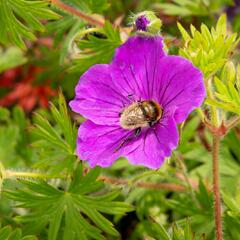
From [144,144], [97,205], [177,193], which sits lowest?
[177,193]

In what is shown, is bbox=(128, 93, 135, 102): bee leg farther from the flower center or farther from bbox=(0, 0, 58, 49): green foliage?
bbox=(0, 0, 58, 49): green foliage

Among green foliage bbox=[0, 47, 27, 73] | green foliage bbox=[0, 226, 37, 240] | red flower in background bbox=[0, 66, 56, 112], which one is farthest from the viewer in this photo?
red flower in background bbox=[0, 66, 56, 112]

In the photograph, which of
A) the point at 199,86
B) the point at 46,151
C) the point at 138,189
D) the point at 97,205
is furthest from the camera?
the point at 138,189

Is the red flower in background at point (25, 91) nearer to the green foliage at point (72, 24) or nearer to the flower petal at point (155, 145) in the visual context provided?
the green foliage at point (72, 24)

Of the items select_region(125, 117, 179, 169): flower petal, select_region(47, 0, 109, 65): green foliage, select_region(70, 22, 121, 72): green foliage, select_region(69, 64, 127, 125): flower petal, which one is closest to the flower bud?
select_region(69, 64, 127, 125): flower petal

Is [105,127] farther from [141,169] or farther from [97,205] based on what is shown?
[141,169]

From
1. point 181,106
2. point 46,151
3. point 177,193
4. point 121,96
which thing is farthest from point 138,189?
point 181,106

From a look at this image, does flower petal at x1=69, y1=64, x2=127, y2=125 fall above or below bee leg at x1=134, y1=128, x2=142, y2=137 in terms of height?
above
